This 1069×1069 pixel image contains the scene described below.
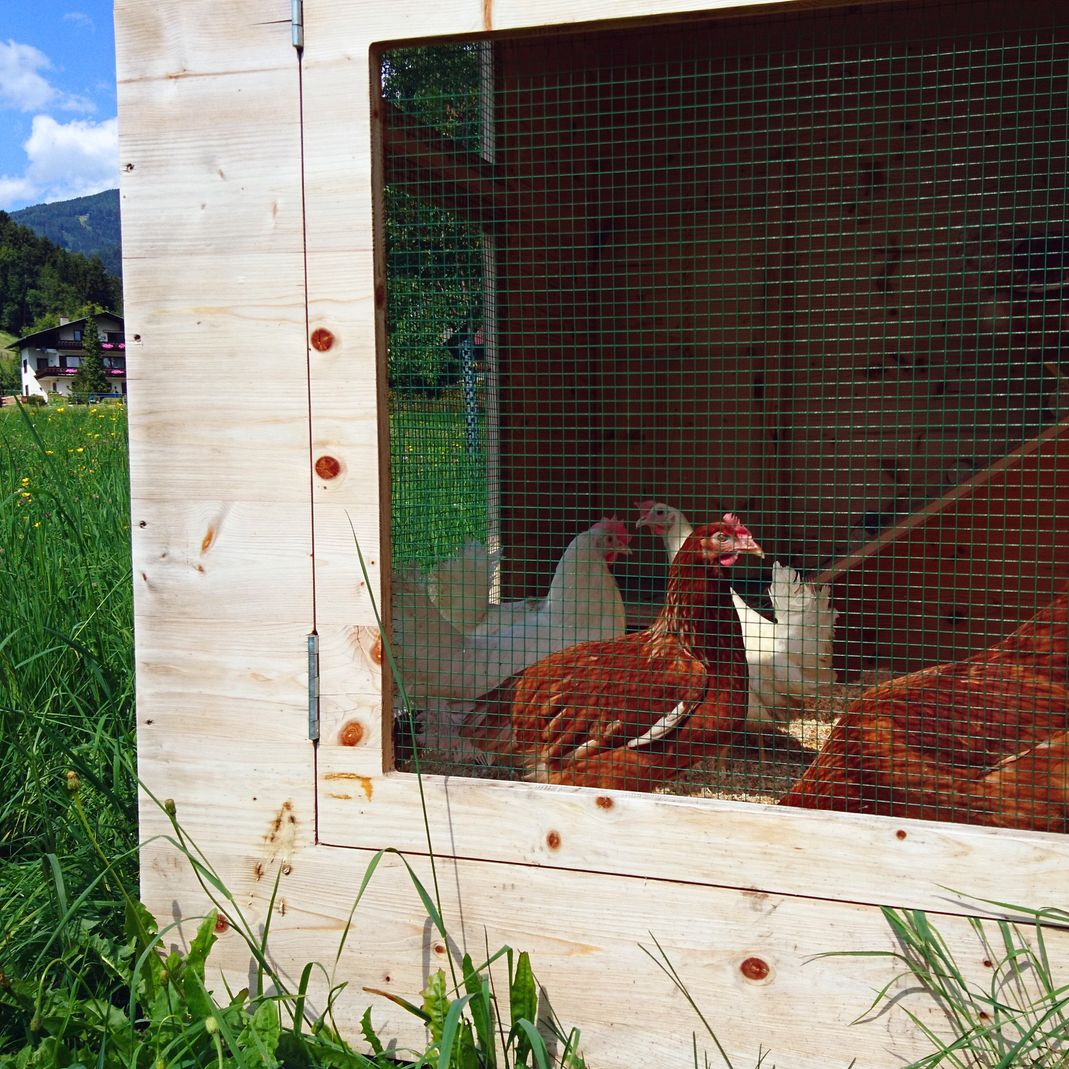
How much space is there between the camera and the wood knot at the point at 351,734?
1583mm

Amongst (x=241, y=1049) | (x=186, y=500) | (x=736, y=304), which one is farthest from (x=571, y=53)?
(x=241, y=1049)

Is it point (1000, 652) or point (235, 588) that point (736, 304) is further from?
point (235, 588)

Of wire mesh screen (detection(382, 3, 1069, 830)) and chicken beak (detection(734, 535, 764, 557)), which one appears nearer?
wire mesh screen (detection(382, 3, 1069, 830))

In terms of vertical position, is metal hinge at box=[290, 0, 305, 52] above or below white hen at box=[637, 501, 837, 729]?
above

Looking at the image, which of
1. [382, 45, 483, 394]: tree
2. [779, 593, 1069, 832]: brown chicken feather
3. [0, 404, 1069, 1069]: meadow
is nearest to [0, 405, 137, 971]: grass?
[0, 404, 1069, 1069]: meadow

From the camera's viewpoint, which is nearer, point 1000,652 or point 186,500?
point 186,500

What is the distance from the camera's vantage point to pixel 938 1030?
1355 mm

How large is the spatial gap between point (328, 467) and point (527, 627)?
48.4 inches

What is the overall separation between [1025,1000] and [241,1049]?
1.08 m

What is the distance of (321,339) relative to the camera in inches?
61.3

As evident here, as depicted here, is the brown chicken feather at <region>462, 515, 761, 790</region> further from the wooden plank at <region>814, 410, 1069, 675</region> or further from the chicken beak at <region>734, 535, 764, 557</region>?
the wooden plank at <region>814, 410, 1069, 675</region>

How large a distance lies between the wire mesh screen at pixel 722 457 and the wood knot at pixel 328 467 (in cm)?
34

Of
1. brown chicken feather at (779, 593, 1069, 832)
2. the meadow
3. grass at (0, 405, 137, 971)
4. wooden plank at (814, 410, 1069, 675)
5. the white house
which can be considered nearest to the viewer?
the meadow

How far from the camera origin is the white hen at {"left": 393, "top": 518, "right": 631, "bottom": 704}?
2.34 meters
